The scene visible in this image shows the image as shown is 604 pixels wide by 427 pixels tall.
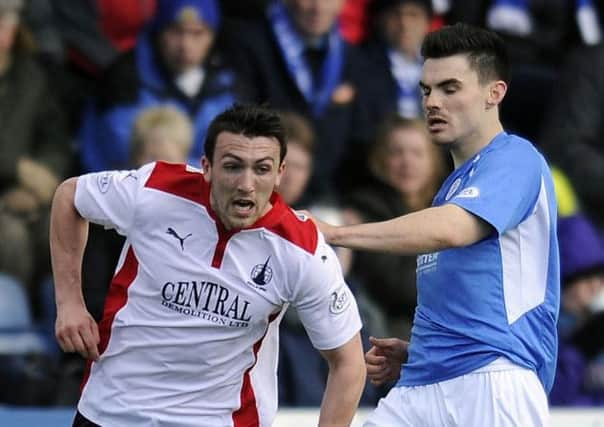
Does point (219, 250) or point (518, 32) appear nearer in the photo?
point (219, 250)

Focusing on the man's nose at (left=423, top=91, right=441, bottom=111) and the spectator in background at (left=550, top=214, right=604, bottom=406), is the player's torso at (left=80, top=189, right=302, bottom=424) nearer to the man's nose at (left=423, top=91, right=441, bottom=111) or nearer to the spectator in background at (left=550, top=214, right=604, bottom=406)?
the man's nose at (left=423, top=91, right=441, bottom=111)

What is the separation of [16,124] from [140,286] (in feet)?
11.9

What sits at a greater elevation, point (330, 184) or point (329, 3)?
point (329, 3)

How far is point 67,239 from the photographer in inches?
239

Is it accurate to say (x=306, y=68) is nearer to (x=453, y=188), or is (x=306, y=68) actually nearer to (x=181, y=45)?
(x=181, y=45)

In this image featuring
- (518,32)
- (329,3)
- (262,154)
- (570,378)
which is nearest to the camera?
(262,154)

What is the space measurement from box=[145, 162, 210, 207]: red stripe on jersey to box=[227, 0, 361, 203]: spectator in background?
3.90 m

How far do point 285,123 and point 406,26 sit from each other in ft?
4.60

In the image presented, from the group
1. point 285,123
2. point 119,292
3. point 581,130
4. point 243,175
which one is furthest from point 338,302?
point 581,130

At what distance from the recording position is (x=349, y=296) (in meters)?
5.83

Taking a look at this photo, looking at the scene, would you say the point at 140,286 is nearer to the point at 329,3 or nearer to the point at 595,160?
the point at 329,3

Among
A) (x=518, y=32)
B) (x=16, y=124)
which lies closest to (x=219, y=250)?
(x=16, y=124)

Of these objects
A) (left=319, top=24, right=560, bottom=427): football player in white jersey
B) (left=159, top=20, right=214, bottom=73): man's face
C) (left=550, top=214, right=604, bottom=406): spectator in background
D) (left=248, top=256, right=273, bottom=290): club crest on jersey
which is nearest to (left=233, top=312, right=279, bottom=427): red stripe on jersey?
(left=248, top=256, right=273, bottom=290): club crest on jersey

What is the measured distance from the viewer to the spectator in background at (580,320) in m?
9.29
